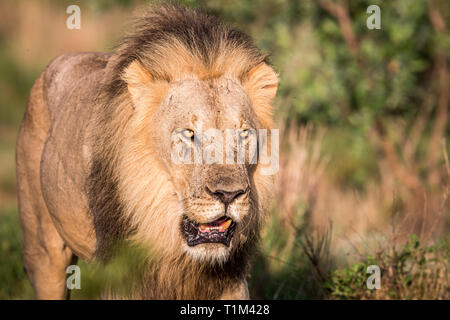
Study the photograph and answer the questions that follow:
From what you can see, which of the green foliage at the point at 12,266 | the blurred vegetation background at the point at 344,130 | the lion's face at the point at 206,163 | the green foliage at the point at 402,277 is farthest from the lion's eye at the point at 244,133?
the green foliage at the point at 12,266

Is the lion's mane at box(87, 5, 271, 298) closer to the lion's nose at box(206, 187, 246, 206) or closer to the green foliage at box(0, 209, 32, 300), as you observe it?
the lion's nose at box(206, 187, 246, 206)

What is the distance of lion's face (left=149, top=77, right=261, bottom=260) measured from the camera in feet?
A: 12.0

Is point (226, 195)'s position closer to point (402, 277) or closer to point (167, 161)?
point (167, 161)

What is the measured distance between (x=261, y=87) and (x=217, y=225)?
106 cm

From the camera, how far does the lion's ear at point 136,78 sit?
4.04 metres

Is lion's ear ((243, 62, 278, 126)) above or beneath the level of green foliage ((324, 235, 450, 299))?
above

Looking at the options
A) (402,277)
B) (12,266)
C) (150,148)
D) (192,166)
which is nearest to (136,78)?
(150,148)

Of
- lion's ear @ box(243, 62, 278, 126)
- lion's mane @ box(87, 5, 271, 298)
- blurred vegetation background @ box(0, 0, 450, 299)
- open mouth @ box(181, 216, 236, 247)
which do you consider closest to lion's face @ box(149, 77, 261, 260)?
open mouth @ box(181, 216, 236, 247)

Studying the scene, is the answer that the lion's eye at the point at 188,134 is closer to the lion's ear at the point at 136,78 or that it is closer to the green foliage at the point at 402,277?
the lion's ear at the point at 136,78

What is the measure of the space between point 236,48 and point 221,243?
1.25 m

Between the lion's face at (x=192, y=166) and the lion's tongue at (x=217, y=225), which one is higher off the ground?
the lion's face at (x=192, y=166)

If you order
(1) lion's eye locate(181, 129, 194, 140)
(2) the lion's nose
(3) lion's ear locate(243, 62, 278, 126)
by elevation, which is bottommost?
(2) the lion's nose

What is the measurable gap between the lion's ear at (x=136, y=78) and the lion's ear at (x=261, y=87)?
648 millimetres
